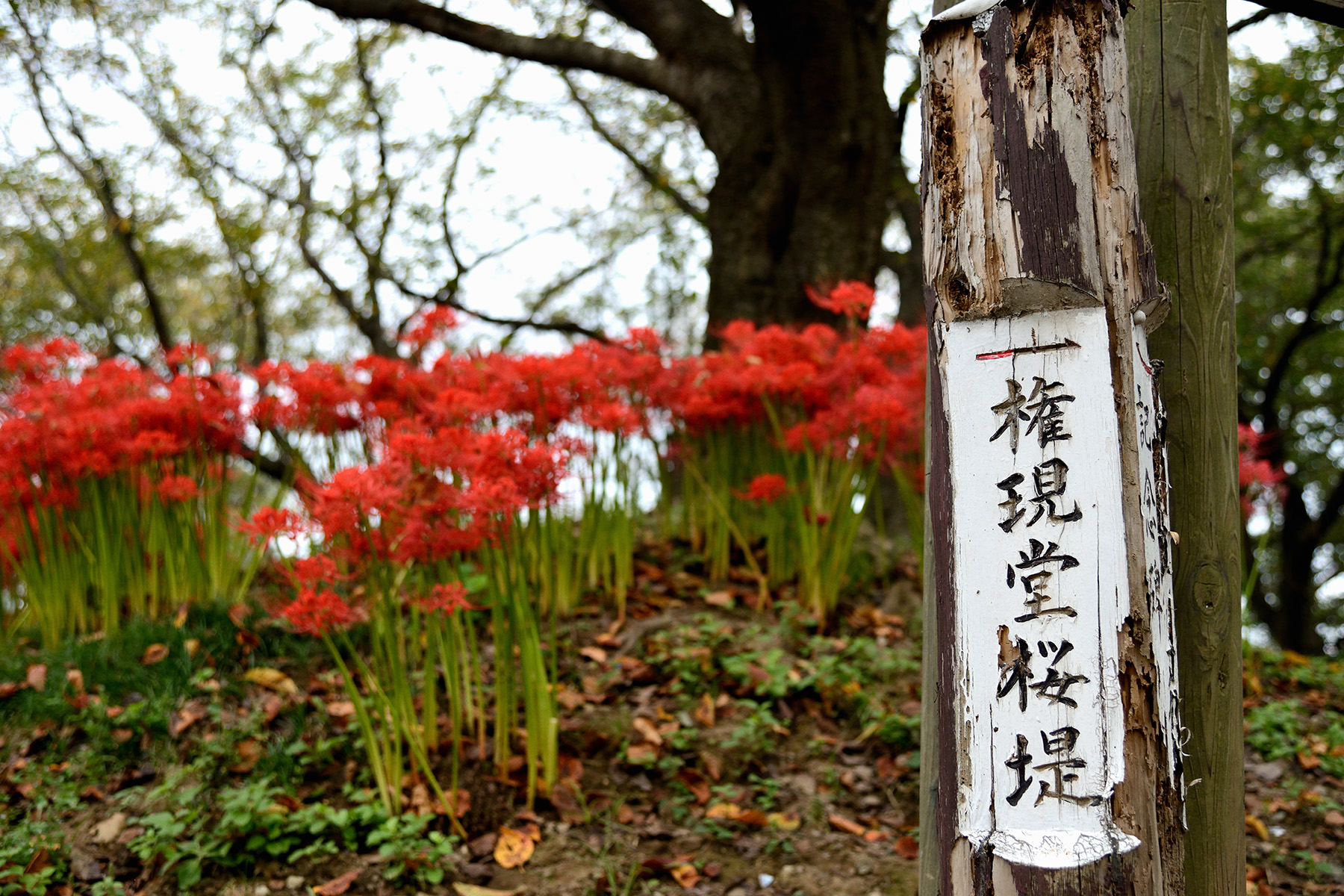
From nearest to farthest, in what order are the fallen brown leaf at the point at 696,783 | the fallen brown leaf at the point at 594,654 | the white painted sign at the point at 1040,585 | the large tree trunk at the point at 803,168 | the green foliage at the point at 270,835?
the white painted sign at the point at 1040,585 → the green foliage at the point at 270,835 → the fallen brown leaf at the point at 696,783 → the fallen brown leaf at the point at 594,654 → the large tree trunk at the point at 803,168

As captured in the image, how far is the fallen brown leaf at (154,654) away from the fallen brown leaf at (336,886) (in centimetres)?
141

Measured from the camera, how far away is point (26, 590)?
4000 millimetres

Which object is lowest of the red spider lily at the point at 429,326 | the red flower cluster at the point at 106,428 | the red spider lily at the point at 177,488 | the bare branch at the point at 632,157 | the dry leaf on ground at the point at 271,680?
the dry leaf on ground at the point at 271,680

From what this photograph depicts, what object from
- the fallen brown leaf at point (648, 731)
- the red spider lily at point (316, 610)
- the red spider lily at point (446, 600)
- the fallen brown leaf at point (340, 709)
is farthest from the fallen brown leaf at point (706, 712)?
the red spider lily at point (316, 610)

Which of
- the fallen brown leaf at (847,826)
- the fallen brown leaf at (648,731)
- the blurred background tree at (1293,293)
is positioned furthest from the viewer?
the blurred background tree at (1293,293)

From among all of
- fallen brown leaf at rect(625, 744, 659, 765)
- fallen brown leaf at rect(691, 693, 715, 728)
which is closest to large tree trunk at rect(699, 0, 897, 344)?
fallen brown leaf at rect(691, 693, 715, 728)

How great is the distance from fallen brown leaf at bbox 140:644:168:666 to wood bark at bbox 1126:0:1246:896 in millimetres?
3461

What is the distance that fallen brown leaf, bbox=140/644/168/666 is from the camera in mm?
3523

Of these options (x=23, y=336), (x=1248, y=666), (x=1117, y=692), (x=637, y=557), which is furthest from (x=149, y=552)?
(x=23, y=336)

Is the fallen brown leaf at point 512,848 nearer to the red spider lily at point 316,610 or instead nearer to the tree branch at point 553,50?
the red spider lily at point 316,610

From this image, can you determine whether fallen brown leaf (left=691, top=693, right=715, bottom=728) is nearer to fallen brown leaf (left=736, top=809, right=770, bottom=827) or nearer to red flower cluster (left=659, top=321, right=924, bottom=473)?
fallen brown leaf (left=736, top=809, right=770, bottom=827)

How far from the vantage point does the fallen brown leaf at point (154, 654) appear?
11.6 feet

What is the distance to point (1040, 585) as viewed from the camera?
1.59 metres

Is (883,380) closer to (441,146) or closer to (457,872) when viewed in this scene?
(457,872)
